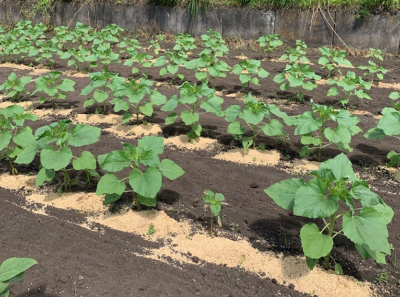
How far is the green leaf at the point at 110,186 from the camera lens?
10.5ft

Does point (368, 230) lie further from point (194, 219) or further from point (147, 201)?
point (147, 201)

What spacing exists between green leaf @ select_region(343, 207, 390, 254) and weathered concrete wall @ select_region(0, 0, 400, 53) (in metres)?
7.63

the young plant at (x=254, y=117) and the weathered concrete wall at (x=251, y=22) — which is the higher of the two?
the weathered concrete wall at (x=251, y=22)

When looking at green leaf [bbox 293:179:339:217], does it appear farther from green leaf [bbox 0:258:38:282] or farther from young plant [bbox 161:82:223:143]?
young plant [bbox 161:82:223:143]

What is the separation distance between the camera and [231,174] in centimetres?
402

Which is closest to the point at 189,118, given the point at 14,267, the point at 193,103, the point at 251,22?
the point at 193,103

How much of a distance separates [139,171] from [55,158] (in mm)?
794

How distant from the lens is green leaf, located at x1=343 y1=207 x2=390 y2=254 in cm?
235

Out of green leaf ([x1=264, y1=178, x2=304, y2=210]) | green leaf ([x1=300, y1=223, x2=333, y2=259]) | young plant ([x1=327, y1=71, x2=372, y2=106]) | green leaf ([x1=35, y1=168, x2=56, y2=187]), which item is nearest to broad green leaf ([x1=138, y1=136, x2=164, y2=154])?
green leaf ([x1=35, y1=168, x2=56, y2=187])

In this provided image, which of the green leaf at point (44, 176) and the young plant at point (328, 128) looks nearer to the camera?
the green leaf at point (44, 176)

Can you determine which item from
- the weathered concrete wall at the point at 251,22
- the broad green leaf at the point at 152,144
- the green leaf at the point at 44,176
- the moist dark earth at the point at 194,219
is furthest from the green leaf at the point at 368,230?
the weathered concrete wall at the point at 251,22

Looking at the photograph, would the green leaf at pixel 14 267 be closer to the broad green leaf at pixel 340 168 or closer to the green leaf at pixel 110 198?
the green leaf at pixel 110 198

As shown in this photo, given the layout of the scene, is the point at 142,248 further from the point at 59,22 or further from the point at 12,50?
the point at 59,22

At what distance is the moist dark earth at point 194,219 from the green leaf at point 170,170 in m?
0.39
